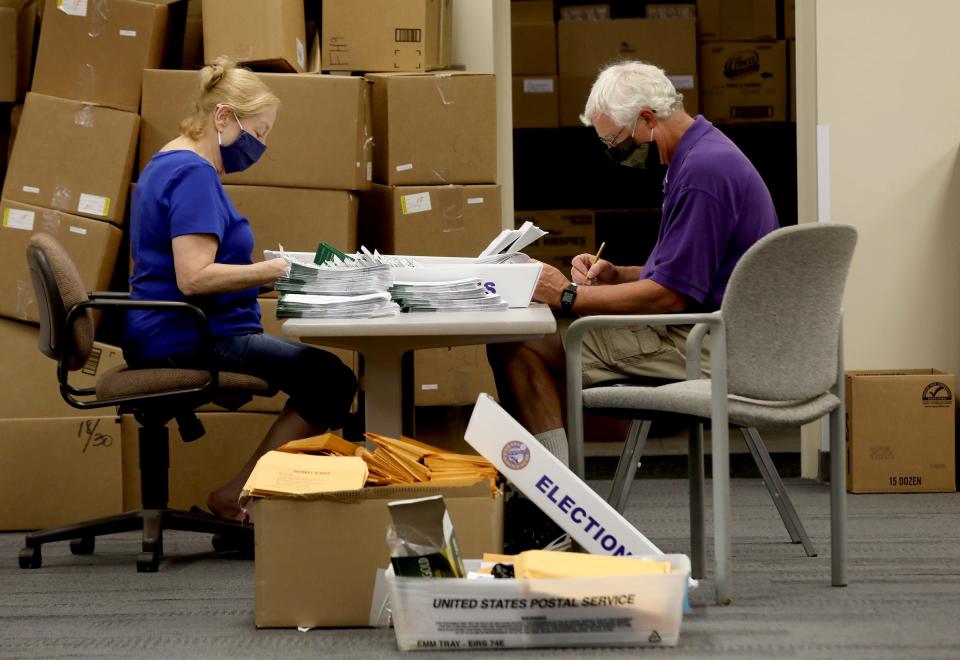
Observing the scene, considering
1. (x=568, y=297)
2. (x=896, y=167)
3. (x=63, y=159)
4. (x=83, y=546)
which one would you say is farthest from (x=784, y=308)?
(x=63, y=159)

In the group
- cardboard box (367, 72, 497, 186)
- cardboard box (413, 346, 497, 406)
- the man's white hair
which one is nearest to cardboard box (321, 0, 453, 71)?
cardboard box (367, 72, 497, 186)

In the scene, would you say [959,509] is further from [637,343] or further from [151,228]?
[151,228]

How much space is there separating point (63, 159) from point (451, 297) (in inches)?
67.0

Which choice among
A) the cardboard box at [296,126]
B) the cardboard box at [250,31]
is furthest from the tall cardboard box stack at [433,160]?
the cardboard box at [250,31]

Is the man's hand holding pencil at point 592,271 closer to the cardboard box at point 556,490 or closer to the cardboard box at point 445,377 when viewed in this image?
the cardboard box at point 445,377

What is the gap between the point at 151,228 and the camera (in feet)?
10.0

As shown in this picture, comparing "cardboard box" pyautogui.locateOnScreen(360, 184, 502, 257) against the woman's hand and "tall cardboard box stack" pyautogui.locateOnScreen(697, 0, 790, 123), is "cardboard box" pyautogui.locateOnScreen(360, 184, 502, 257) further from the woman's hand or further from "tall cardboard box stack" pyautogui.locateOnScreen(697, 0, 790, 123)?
"tall cardboard box stack" pyautogui.locateOnScreen(697, 0, 790, 123)

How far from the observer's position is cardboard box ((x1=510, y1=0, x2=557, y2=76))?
5.68 m

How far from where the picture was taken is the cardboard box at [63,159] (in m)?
3.66

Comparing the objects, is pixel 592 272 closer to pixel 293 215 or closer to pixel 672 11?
pixel 293 215

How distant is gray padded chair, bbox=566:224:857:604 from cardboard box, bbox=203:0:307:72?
1659 millimetres

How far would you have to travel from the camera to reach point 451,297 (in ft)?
8.11

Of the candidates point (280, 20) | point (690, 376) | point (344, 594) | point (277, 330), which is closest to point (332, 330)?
point (344, 594)

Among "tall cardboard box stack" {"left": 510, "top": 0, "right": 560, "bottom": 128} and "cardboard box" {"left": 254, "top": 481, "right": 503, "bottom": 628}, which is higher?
"tall cardboard box stack" {"left": 510, "top": 0, "right": 560, "bottom": 128}
